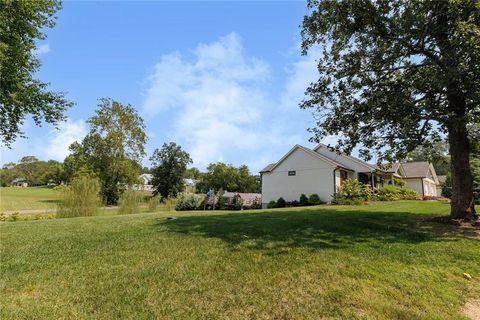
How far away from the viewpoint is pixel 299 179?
103 ft

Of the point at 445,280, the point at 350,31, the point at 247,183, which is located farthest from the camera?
the point at 247,183

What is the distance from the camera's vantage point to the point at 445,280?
5.22 meters

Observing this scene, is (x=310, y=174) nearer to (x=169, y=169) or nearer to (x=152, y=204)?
(x=152, y=204)

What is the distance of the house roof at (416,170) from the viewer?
134 ft

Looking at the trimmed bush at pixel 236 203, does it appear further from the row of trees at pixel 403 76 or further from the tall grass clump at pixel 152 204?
the row of trees at pixel 403 76

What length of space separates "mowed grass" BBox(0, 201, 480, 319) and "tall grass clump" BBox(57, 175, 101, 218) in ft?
33.7

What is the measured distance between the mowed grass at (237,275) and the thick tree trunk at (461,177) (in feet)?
7.46

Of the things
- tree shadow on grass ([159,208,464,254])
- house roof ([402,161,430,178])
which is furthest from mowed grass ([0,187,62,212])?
house roof ([402,161,430,178])

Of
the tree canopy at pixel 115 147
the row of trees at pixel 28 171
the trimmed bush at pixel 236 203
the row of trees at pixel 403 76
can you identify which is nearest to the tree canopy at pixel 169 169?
the tree canopy at pixel 115 147

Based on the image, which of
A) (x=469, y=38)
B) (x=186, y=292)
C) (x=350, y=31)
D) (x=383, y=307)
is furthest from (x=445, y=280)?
(x=350, y=31)

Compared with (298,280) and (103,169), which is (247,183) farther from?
(298,280)

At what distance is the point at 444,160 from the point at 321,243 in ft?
26.7

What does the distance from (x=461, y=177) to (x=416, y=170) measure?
36.1 metres

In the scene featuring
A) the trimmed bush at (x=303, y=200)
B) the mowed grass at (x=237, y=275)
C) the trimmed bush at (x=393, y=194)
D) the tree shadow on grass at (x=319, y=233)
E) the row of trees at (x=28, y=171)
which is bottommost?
the mowed grass at (x=237, y=275)
